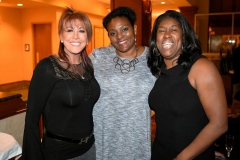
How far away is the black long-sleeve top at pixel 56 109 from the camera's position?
1.34 metres

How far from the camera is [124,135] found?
1746 mm

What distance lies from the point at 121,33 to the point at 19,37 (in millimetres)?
7670

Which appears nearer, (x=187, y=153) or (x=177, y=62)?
(x=187, y=153)

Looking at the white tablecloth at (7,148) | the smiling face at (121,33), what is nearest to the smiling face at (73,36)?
the smiling face at (121,33)

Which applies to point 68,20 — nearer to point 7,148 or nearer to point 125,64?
point 125,64

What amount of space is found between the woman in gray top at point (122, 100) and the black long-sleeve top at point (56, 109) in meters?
0.26

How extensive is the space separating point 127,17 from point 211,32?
663cm

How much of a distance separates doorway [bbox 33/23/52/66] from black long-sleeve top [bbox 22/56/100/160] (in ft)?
22.9

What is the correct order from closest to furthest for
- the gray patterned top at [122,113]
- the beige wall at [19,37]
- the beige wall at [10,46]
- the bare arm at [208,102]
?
the bare arm at [208,102] < the gray patterned top at [122,113] < the beige wall at [19,37] < the beige wall at [10,46]

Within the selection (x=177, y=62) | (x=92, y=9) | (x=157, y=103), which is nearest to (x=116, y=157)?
(x=157, y=103)

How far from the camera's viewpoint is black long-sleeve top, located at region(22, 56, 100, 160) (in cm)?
134

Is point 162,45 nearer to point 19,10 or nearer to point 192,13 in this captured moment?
point 192,13

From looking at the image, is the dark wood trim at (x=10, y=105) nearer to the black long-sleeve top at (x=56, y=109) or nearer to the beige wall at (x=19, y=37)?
the black long-sleeve top at (x=56, y=109)

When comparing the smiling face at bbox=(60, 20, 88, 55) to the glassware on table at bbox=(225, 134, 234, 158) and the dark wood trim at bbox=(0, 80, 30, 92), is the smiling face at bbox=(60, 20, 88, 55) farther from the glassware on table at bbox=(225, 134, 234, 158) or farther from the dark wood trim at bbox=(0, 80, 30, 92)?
the dark wood trim at bbox=(0, 80, 30, 92)
